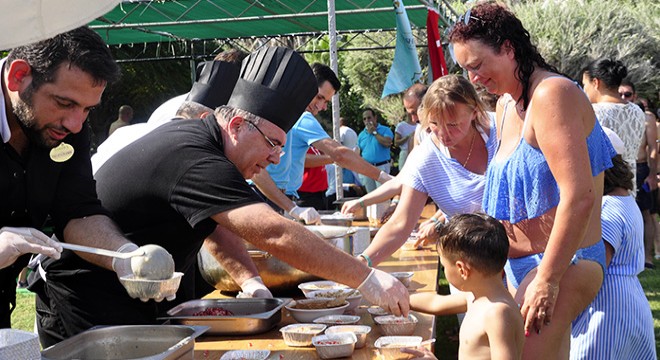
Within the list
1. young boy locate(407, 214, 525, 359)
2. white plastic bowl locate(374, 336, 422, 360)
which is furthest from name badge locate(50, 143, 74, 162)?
young boy locate(407, 214, 525, 359)

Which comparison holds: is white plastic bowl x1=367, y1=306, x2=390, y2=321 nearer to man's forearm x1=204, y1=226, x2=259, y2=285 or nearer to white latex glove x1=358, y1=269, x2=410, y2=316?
white latex glove x1=358, y1=269, x2=410, y2=316

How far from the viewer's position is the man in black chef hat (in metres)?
1.83

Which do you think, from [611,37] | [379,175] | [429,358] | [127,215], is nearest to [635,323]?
[429,358]

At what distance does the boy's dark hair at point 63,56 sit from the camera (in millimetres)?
1711

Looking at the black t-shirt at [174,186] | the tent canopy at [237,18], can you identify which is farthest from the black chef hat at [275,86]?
the tent canopy at [237,18]

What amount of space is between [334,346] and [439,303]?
607 mm

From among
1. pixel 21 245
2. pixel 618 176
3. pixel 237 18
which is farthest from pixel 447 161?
pixel 237 18

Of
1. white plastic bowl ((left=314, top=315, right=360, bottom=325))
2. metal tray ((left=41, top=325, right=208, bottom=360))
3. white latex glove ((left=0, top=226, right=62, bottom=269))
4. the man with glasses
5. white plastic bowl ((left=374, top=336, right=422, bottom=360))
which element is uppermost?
white latex glove ((left=0, top=226, right=62, bottom=269))

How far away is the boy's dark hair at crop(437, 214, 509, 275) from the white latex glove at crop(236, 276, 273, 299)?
65cm

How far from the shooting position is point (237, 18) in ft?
32.9

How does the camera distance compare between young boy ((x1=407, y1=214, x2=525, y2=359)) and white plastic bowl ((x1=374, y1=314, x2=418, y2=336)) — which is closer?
young boy ((x1=407, y1=214, x2=525, y2=359))

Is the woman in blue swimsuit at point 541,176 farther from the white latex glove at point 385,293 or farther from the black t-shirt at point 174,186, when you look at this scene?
the black t-shirt at point 174,186

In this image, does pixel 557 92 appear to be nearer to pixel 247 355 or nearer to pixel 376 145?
pixel 247 355

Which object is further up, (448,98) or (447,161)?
(448,98)
